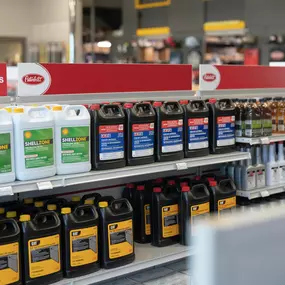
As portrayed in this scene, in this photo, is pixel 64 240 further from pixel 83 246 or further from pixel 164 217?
pixel 164 217

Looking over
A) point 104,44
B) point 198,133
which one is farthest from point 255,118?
point 104,44

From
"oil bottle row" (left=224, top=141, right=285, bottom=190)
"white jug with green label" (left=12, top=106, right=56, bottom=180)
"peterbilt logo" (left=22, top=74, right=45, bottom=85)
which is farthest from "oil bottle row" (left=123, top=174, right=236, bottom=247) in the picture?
"peterbilt logo" (left=22, top=74, right=45, bottom=85)

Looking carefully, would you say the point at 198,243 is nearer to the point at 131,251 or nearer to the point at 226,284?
the point at 226,284

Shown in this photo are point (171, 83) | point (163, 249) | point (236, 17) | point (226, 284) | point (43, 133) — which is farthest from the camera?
point (236, 17)

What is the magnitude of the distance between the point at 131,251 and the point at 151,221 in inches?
15.9

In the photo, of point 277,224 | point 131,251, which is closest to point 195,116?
point 131,251

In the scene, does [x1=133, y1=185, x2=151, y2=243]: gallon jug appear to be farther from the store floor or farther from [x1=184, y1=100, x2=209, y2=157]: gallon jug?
[x1=184, y1=100, x2=209, y2=157]: gallon jug

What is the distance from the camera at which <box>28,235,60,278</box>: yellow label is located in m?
3.33

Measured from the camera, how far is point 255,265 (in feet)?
2.88

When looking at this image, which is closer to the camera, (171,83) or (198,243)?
(198,243)

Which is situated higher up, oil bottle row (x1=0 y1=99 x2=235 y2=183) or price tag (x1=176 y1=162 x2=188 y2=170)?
oil bottle row (x1=0 y1=99 x2=235 y2=183)

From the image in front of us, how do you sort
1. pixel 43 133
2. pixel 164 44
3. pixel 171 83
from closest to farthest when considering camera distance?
1. pixel 43 133
2. pixel 171 83
3. pixel 164 44

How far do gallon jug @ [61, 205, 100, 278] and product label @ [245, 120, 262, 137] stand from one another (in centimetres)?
163

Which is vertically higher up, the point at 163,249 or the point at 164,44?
the point at 164,44
